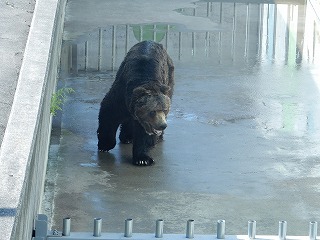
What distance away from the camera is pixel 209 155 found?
9.59 m

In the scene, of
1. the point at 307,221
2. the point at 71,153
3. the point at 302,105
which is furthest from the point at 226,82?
the point at 307,221

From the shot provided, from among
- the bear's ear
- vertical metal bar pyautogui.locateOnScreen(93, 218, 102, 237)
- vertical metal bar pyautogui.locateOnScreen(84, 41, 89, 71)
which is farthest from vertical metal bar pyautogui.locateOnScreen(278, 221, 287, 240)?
vertical metal bar pyautogui.locateOnScreen(84, 41, 89, 71)

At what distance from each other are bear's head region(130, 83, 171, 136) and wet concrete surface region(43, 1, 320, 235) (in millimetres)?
463

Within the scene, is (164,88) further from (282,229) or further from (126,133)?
(282,229)

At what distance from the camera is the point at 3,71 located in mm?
6234

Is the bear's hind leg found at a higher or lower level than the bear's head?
lower

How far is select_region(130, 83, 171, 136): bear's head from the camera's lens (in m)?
8.86

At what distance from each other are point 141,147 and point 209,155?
0.80 meters

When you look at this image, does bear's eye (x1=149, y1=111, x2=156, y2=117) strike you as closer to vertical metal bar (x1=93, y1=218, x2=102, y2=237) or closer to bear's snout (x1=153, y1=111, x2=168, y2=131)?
bear's snout (x1=153, y1=111, x2=168, y2=131)

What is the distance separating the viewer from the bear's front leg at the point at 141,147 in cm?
915

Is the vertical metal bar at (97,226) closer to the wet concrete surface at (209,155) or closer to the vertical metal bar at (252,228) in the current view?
the vertical metal bar at (252,228)

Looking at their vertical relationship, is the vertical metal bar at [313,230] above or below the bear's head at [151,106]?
below

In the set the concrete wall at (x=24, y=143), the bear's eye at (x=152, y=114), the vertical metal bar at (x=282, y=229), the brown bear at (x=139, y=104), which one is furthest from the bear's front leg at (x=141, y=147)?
the vertical metal bar at (x=282, y=229)

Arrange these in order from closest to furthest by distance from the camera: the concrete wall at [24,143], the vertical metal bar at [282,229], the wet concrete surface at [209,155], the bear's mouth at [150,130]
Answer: the concrete wall at [24,143], the vertical metal bar at [282,229], the wet concrete surface at [209,155], the bear's mouth at [150,130]
